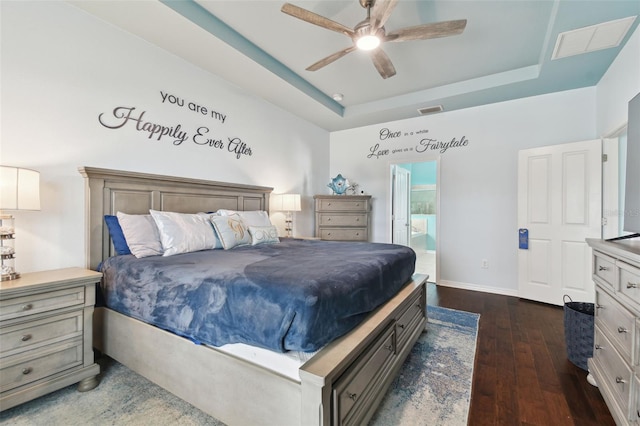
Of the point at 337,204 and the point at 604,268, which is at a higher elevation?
the point at 337,204

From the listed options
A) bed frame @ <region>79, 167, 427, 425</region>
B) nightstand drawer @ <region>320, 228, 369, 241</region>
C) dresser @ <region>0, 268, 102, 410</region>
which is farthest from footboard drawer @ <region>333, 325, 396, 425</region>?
nightstand drawer @ <region>320, 228, 369, 241</region>

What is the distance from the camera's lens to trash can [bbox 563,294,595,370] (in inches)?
77.7

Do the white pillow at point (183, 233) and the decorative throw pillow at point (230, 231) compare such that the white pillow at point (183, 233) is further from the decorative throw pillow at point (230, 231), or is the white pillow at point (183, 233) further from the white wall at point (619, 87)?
the white wall at point (619, 87)

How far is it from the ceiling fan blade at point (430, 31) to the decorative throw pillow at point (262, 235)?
205 cm

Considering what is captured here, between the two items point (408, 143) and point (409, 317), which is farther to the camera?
point (408, 143)

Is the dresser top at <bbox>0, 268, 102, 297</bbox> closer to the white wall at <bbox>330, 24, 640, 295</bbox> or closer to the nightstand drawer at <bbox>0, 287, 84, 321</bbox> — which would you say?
the nightstand drawer at <bbox>0, 287, 84, 321</bbox>

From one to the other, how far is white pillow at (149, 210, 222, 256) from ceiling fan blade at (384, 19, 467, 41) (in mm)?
2173

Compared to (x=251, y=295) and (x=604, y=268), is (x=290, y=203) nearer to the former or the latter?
(x=251, y=295)

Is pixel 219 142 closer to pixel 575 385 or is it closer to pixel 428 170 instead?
pixel 575 385

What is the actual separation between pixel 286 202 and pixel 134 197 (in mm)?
1889

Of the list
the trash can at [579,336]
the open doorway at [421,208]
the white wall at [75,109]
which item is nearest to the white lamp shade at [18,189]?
the white wall at [75,109]

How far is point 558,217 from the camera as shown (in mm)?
3416

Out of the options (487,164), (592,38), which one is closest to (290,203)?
(487,164)

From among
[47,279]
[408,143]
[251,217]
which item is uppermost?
[408,143]
